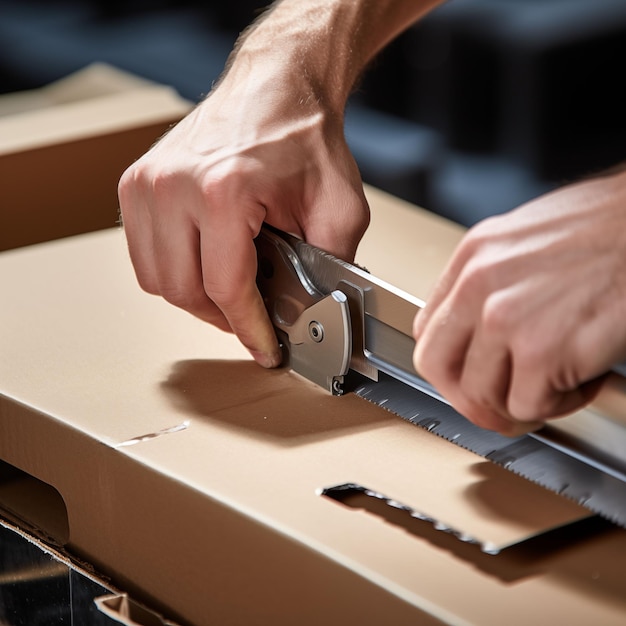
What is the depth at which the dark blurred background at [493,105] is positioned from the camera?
197 cm

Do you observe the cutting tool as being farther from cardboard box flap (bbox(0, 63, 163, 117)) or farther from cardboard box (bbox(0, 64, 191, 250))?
cardboard box flap (bbox(0, 63, 163, 117))

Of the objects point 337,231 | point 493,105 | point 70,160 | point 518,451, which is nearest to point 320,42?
point 337,231

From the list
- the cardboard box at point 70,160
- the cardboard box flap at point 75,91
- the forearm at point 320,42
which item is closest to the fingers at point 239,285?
the forearm at point 320,42

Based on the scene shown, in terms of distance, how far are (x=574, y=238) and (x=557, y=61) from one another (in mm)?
1486

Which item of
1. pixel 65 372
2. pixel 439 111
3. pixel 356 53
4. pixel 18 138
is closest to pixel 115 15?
pixel 439 111

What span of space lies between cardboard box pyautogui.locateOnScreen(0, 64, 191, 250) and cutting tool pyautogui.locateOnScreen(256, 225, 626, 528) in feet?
1.28

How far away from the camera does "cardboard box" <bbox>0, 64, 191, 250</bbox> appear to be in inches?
42.1

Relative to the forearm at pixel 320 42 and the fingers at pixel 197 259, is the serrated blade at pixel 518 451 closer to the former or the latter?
the fingers at pixel 197 259

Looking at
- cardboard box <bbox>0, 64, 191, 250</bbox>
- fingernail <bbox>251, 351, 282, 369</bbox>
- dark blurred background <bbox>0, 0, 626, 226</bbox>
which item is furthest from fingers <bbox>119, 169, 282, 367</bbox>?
dark blurred background <bbox>0, 0, 626, 226</bbox>

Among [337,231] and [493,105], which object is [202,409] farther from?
[493,105]

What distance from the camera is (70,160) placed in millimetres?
1088

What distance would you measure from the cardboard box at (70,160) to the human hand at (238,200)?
30 centimetres

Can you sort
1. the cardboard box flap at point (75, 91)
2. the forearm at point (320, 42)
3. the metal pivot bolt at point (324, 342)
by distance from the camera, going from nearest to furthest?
the metal pivot bolt at point (324, 342)
the forearm at point (320, 42)
the cardboard box flap at point (75, 91)

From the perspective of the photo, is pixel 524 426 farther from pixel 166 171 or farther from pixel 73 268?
pixel 73 268
